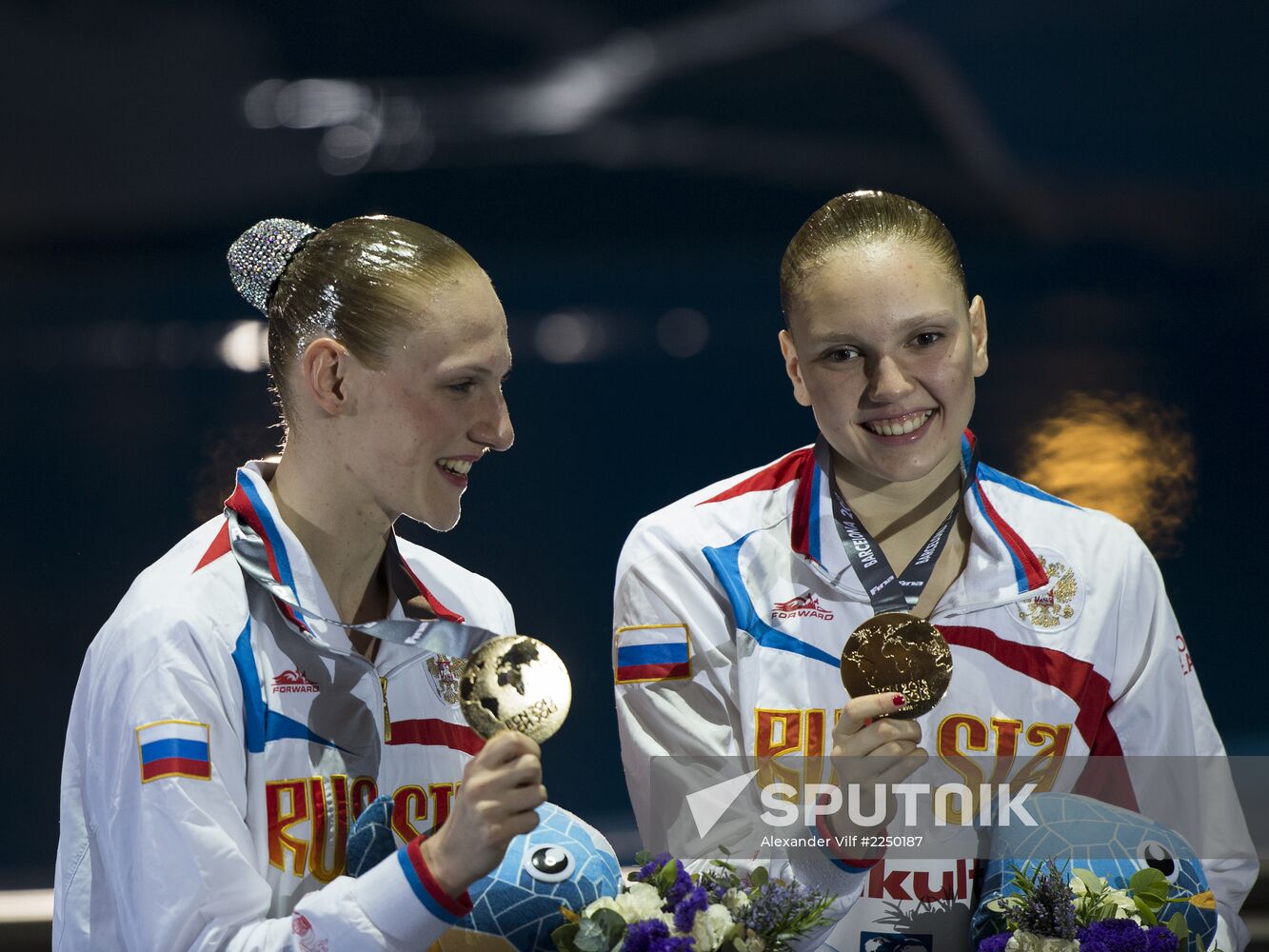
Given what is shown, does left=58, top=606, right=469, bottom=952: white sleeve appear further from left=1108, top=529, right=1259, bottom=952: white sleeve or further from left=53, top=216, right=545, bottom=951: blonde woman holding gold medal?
left=1108, top=529, right=1259, bottom=952: white sleeve

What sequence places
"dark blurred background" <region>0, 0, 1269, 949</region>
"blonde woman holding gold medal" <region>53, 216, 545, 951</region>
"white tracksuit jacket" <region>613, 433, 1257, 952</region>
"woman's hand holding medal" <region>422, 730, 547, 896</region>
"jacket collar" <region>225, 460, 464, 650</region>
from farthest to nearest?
"dark blurred background" <region>0, 0, 1269, 949</region>
"white tracksuit jacket" <region>613, 433, 1257, 952</region>
"jacket collar" <region>225, 460, 464, 650</region>
"blonde woman holding gold medal" <region>53, 216, 545, 951</region>
"woman's hand holding medal" <region>422, 730, 547, 896</region>

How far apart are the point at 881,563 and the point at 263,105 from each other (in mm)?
3110

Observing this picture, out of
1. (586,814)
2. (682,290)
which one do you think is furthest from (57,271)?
(586,814)

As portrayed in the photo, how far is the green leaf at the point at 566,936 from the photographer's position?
8.14ft

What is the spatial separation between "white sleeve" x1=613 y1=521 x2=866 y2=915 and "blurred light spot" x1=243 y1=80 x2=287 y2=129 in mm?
2761

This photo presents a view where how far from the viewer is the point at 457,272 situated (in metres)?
2.72

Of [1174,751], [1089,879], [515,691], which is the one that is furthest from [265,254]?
[1174,751]

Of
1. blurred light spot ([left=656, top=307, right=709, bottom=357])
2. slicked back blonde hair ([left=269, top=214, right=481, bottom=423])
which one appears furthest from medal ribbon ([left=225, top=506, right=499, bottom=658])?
blurred light spot ([left=656, top=307, right=709, bottom=357])

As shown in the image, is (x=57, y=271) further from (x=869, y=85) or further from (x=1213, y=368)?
(x=1213, y=368)

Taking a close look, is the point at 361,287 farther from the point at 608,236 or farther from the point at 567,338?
the point at 608,236

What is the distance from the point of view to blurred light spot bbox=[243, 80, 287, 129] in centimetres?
516

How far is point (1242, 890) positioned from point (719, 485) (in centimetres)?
122

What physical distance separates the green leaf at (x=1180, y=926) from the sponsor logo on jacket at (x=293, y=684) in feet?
4.71

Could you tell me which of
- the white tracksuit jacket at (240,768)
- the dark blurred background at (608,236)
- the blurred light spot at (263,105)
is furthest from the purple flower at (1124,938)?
the blurred light spot at (263,105)
